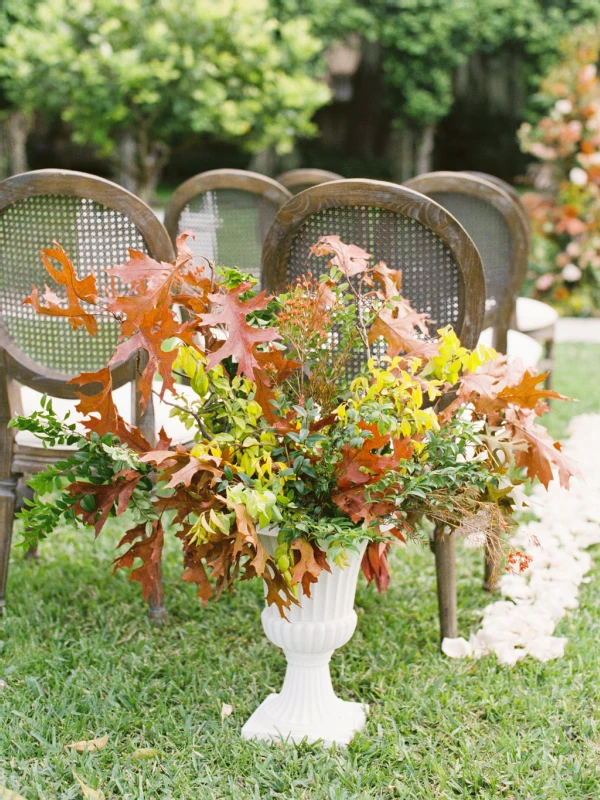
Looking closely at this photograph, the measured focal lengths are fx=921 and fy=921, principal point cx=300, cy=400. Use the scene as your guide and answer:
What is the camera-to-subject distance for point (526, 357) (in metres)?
3.20

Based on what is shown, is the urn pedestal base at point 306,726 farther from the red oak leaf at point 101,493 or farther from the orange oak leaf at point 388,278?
the orange oak leaf at point 388,278

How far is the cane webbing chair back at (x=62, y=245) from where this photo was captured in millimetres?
2180

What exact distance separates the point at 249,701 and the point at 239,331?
36.4 inches

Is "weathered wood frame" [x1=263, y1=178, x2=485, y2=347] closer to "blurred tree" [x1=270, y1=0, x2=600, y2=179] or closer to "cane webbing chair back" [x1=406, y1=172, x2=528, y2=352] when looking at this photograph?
"cane webbing chair back" [x1=406, y1=172, x2=528, y2=352]

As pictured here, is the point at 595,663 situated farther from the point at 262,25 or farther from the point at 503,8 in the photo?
the point at 503,8

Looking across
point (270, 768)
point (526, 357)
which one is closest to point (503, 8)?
point (526, 357)

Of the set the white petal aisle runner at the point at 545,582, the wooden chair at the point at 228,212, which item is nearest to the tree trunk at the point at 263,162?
the wooden chair at the point at 228,212

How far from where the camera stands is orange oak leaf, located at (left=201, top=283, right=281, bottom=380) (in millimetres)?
1652

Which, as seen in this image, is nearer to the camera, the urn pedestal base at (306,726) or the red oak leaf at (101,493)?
the red oak leaf at (101,493)

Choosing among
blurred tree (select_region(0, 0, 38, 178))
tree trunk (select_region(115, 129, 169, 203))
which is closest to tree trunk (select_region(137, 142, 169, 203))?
tree trunk (select_region(115, 129, 169, 203))

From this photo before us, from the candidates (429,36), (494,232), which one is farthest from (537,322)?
(429,36)

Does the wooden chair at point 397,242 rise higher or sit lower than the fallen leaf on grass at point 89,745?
higher

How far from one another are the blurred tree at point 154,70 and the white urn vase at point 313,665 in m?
6.87

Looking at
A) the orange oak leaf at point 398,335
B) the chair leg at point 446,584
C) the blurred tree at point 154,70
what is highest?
the blurred tree at point 154,70
